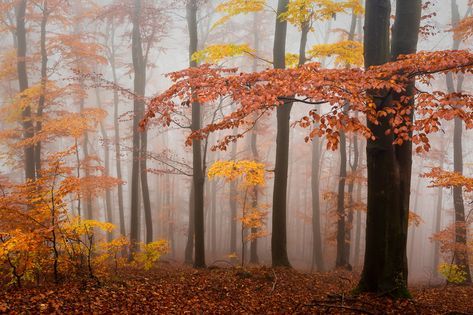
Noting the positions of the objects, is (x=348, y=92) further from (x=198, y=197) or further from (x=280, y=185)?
(x=198, y=197)

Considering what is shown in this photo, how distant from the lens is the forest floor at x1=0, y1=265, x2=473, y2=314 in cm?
518

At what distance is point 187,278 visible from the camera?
8.32 meters

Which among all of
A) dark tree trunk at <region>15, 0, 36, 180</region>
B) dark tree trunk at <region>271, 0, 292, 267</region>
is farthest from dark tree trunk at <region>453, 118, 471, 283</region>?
dark tree trunk at <region>15, 0, 36, 180</region>

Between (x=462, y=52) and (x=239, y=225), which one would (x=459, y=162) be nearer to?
(x=462, y=52)

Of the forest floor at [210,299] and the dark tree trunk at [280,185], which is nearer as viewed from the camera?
the forest floor at [210,299]

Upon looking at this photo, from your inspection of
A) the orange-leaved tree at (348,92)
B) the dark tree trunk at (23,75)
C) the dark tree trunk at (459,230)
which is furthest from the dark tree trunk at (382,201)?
the dark tree trunk at (23,75)

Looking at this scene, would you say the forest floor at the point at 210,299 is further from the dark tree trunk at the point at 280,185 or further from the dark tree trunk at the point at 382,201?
the dark tree trunk at the point at 280,185

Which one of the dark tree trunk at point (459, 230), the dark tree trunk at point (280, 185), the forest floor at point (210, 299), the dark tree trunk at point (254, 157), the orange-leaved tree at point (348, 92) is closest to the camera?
the orange-leaved tree at point (348, 92)

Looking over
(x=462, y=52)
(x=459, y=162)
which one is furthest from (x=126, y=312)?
(x=459, y=162)

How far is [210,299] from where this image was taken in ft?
21.7

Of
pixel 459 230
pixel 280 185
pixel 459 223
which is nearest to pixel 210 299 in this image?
pixel 280 185

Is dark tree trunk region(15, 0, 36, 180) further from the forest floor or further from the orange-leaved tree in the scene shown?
the orange-leaved tree

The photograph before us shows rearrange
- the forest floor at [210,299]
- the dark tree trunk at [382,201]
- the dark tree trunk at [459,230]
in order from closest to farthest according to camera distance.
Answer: the forest floor at [210,299] < the dark tree trunk at [382,201] < the dark tree trunk at [459,230]

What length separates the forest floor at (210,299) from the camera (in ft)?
17.0
